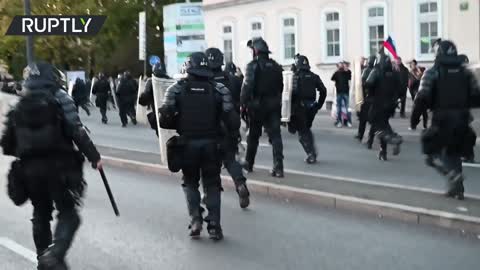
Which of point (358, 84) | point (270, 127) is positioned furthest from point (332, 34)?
point (270, 127)

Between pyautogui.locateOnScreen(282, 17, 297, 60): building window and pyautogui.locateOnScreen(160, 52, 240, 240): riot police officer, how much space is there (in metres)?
21.8

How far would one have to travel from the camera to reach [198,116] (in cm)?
691

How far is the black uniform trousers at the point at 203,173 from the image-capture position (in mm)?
6965

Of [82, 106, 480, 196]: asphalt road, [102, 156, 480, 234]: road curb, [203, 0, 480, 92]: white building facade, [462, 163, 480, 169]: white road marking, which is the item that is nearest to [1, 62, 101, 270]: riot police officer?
[102, 156, 480, 234]: road curb

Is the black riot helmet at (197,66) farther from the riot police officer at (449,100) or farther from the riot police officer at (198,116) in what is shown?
the riot police officer at (449,100)

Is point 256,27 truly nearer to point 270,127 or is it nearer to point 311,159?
point 311,159

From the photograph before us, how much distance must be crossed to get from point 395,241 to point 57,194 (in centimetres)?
325

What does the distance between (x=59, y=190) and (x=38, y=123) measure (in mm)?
524

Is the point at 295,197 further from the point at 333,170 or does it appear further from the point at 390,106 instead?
the point at 390,106

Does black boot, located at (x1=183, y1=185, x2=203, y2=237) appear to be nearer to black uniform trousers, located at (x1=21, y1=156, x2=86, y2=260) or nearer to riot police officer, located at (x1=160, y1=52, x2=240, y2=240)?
riot police officer, located at (x1=160, y1=52, x2=240, y2=240)

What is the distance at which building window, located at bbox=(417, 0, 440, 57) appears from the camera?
74.8 ft

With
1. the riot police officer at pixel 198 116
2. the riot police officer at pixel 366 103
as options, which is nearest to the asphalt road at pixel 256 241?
the riot police officer at pixel 198 116

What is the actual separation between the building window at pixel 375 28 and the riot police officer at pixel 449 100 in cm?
1655

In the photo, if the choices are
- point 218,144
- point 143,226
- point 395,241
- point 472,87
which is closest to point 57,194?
point 218,144
